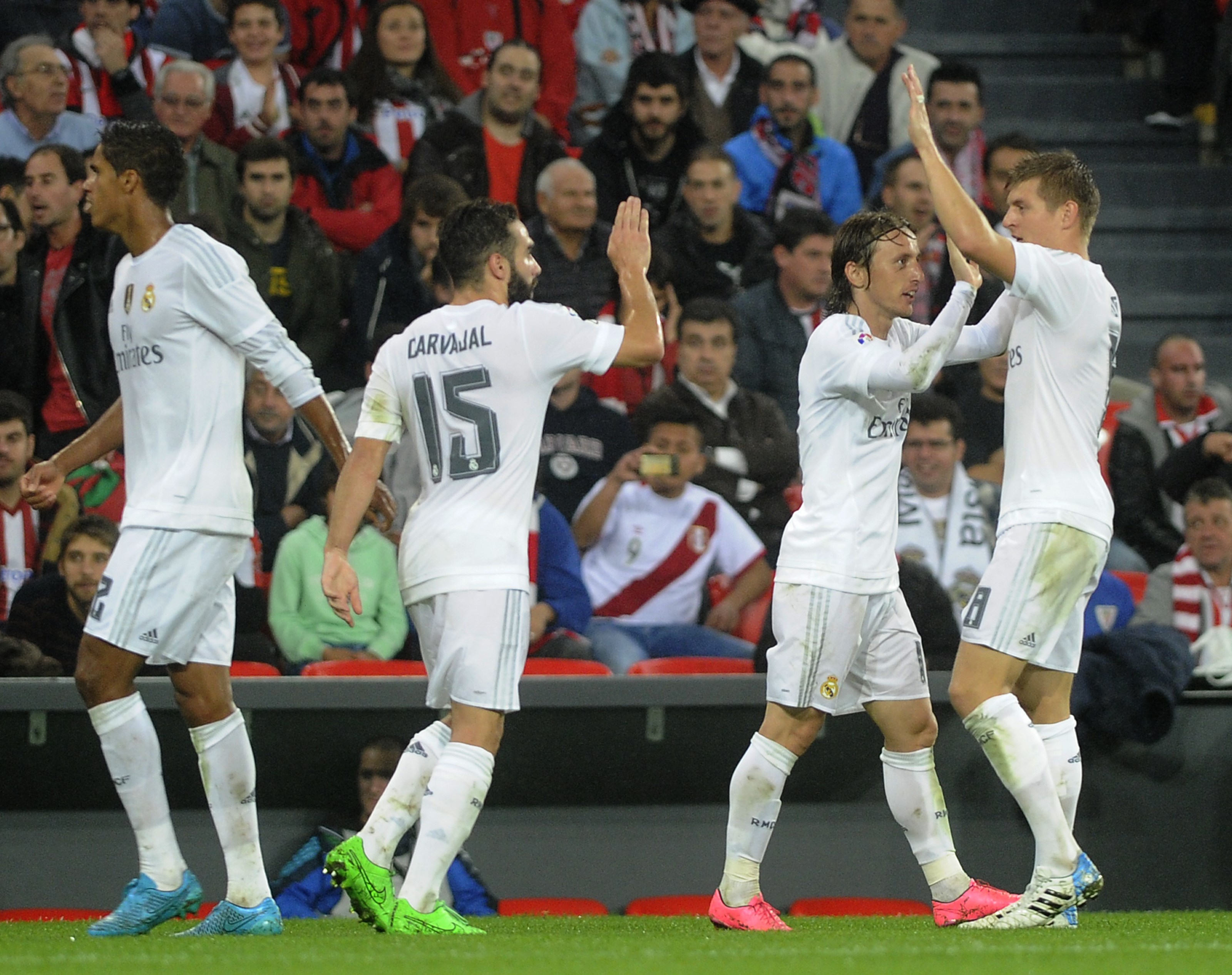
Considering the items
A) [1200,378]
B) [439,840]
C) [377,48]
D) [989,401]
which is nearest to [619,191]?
[377,48]

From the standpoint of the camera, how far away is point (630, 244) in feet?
17.6

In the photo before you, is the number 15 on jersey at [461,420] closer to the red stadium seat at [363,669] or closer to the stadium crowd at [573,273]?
the red stadium seat at [363,669]

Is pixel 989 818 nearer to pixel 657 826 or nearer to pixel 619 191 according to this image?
pixel 657 826

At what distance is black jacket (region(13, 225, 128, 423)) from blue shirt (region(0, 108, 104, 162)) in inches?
46.2

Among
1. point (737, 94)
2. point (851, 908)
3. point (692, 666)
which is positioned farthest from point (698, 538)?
point (737, 94)

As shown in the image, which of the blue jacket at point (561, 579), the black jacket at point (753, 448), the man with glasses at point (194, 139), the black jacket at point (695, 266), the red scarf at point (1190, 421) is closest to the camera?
the blue jacket at point (561, 579)

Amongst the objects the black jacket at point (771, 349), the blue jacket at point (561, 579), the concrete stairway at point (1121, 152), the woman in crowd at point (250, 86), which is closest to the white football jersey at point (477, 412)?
the blue jacket at point (561, 579)

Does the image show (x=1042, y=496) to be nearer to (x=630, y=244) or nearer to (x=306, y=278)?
(x=630, y=244)

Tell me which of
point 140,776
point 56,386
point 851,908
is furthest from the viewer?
point 56,386

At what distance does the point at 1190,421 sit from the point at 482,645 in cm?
568

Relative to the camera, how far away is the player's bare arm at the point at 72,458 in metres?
5.65

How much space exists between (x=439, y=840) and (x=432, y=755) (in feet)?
1.22

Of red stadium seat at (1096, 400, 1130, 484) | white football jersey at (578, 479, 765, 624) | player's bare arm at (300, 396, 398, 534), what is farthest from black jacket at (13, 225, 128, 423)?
red stadium seat at (1096, 400, 1130, 484)

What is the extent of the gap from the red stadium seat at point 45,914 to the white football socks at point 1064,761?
3.58 meters
